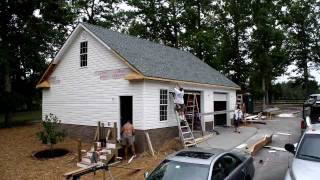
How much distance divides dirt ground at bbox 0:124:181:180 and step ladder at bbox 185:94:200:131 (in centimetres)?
283

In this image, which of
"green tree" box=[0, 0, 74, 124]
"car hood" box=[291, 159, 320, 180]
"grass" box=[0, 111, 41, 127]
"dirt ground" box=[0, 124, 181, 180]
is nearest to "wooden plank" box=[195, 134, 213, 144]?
"dirt ground" box=[0, 124, 181, 180]

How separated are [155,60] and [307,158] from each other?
14247 millimetres

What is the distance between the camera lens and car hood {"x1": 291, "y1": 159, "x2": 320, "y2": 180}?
7839 mm

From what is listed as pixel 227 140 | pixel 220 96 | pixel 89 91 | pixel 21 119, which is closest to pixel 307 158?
pixel 227 140

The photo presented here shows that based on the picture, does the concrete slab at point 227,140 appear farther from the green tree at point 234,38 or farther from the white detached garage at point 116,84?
the green tree at point 234,38

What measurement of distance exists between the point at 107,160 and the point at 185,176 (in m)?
9.49

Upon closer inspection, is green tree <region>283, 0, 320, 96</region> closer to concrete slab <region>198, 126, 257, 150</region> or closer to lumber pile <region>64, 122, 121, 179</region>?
concrete slab <region>198, 126, 257, 150</region>

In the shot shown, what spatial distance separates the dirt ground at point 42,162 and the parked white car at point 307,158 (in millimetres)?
7068

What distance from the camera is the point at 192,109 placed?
2338cm

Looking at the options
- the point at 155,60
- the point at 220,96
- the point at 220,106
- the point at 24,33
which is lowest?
the point at 220,106

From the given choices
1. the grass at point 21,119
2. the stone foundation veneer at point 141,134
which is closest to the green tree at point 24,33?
the grass at point 21,119

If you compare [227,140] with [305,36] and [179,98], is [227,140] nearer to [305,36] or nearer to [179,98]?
[179,98]

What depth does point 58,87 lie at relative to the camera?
79.4ft

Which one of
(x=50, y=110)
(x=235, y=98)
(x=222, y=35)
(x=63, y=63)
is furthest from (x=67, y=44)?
(x=222, y=35)
